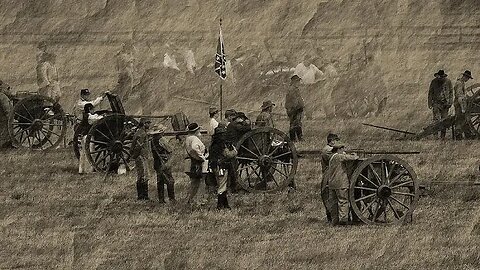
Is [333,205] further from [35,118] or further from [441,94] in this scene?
[441,94]

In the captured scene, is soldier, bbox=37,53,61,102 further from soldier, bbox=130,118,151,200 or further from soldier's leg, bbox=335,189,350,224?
soldier's leg, bbox=335,189,350,224

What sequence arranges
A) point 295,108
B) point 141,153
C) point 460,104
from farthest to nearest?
1. point 295,108
2. point 460,104
3. point 141,153

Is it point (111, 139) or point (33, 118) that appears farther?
point (33, 118)

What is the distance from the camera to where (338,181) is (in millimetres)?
14023

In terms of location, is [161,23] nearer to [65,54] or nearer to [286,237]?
[65,54]

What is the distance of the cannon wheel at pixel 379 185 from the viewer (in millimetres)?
13773

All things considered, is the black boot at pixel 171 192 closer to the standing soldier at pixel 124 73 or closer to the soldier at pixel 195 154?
the soldier at pixel 195 154

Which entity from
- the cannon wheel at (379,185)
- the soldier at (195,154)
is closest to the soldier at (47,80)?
the soldier at (195,154)

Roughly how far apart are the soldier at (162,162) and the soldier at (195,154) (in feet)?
1.47

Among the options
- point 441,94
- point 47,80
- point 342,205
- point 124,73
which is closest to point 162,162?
point 342,205

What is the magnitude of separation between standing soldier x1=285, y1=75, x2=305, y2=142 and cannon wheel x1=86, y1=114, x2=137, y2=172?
467cm

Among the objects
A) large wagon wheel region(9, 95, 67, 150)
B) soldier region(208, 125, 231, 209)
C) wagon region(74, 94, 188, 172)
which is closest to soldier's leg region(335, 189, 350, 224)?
soldier region(208, 125, 231, 209)

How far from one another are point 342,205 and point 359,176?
0.55 m

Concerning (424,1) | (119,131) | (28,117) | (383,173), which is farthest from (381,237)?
(424,1)
